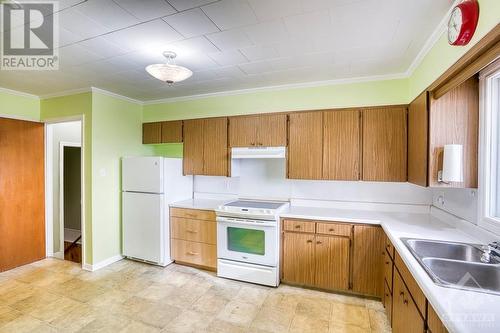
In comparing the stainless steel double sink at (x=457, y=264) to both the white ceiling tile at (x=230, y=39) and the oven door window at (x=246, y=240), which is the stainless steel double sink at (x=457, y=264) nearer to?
the oven door window at (x=246, y=240)

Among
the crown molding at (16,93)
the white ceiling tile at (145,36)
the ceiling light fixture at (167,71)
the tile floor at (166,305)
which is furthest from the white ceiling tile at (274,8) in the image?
the crown molding at (16,93)

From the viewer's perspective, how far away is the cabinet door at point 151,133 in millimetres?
4004

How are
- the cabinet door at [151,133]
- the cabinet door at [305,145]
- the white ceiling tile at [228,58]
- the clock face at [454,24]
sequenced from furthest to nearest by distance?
1. the cabinet door at [151,133]
2. the cabinet door at [305,145]
3. the white ceiling tile at [228,58]
4. the clock face at [454,24]

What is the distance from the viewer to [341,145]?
2.93 metres

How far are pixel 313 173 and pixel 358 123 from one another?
0.78 metres

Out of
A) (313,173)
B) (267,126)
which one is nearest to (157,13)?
(267,126)

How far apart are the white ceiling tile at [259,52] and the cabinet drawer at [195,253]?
2.35 metres

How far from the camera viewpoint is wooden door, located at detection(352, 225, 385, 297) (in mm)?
2566

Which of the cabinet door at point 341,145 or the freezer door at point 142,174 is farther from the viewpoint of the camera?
the freezer door at point 142,174

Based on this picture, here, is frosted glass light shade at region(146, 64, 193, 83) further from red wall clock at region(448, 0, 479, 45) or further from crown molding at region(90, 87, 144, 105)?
red wall clock at region(448, 0, 479, 45)

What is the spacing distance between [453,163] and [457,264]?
2.44 feet

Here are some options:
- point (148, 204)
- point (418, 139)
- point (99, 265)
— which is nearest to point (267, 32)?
point (418, 139)

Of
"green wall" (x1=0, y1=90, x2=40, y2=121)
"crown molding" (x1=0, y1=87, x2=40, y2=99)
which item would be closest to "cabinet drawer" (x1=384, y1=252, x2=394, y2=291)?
"green wall" (x1=0, y1=90, x2=40, y2=121)

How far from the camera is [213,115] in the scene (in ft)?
12.3
